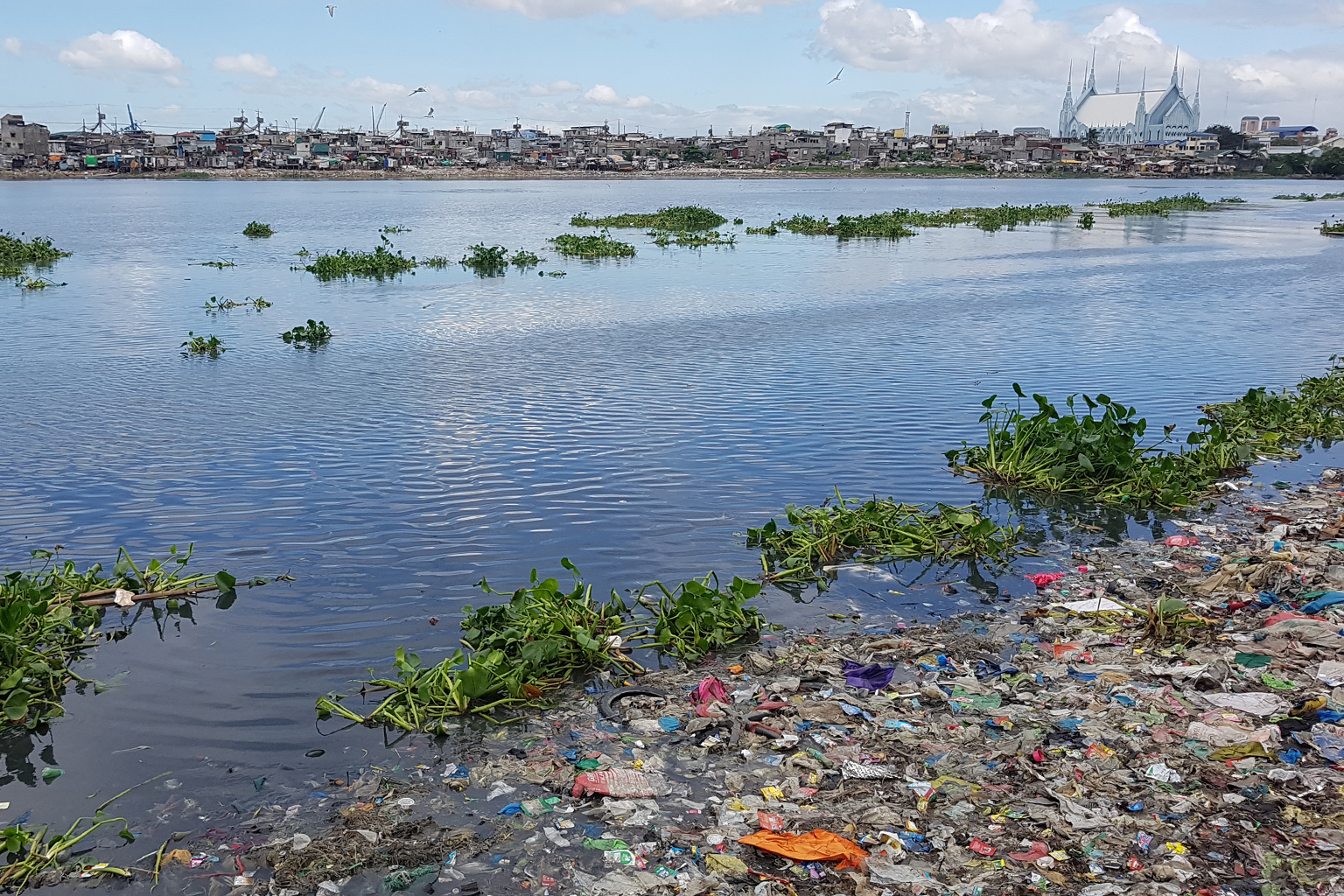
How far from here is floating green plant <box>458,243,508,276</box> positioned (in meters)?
36.8

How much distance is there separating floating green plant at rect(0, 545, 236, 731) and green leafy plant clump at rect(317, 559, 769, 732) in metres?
2.26

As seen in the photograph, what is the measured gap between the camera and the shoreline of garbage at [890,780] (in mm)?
5516

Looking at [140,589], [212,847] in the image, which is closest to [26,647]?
[140,589]

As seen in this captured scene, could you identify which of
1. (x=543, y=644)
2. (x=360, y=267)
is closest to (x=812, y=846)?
(x=543, y=644)

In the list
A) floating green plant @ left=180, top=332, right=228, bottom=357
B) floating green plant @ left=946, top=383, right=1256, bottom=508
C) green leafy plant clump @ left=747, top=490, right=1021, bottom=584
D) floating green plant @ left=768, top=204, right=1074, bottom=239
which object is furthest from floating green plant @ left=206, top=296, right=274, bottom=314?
floating green plant @ left=768, top=204, right=1074, bottom=239

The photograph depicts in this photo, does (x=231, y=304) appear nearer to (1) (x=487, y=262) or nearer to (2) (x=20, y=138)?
(1) (x=487, y=262)

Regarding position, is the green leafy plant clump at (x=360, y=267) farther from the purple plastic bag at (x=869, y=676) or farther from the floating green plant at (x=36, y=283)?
the purple plastic bag at (x=869, y=676)

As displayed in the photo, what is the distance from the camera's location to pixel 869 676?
7965 mm

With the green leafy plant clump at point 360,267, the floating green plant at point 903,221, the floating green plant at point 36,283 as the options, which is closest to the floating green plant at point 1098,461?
the green leafy plant clump at point 360,267

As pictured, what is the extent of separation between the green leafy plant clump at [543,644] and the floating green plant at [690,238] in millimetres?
40336

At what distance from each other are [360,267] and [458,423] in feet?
75.7

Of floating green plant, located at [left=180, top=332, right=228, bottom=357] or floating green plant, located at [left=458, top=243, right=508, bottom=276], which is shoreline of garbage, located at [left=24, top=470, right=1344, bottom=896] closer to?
floating green plant, located at [left=180, top=332, right=228, bottom=357]

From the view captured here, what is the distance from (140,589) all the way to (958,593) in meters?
8.06

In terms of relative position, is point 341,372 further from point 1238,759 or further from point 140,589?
point 1238,759
